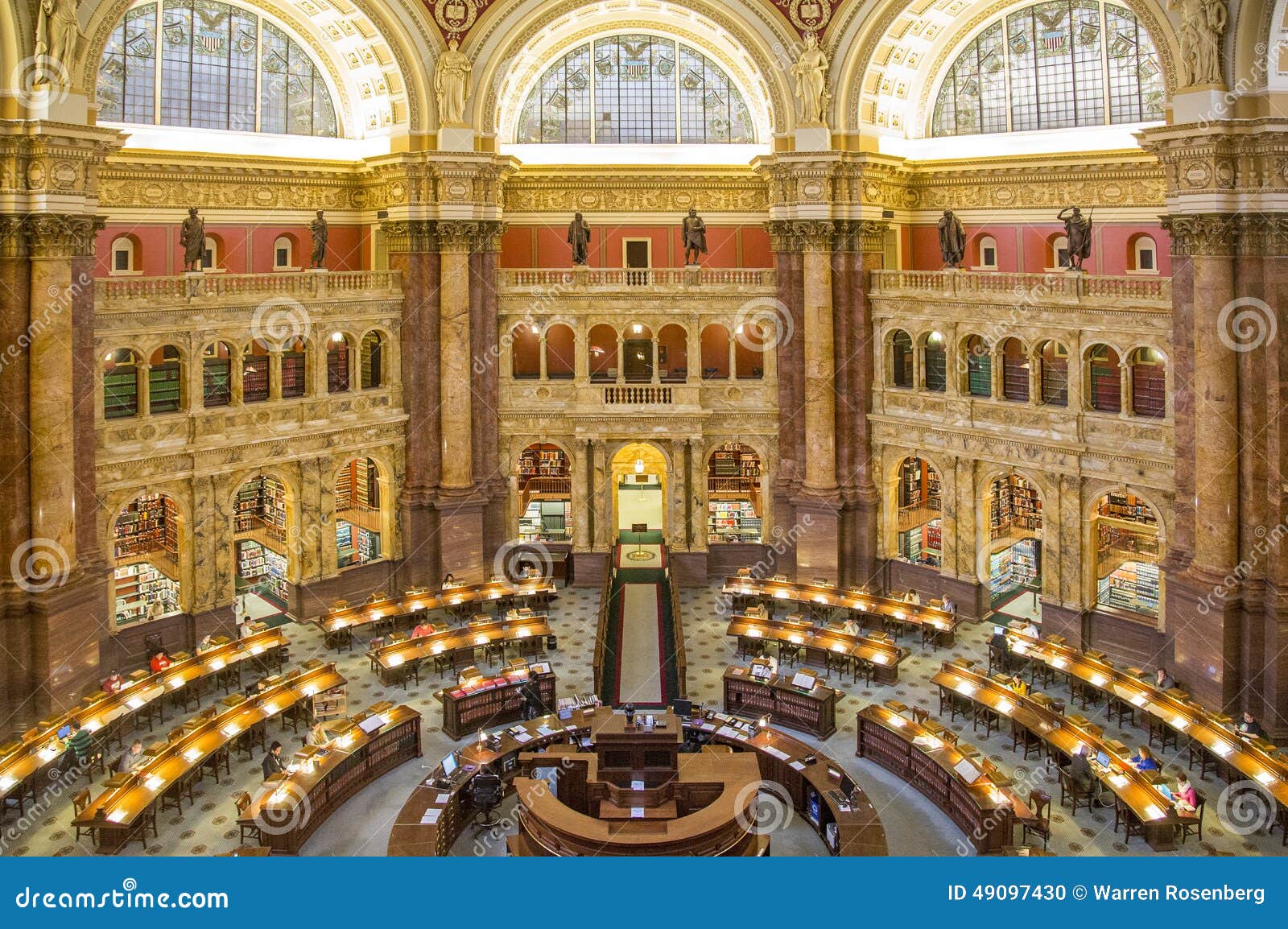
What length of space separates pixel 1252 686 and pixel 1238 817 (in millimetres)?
5040

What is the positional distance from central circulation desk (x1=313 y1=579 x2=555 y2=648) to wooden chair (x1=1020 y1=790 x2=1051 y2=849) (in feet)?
54.2

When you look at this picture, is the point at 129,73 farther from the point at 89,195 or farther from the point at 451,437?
Result: the point at 451,437

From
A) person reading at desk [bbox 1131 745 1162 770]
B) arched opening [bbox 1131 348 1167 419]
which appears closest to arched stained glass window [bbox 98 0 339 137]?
arched opening [bbox 1131 348 1167 419]

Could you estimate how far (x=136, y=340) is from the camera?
96.0 ft

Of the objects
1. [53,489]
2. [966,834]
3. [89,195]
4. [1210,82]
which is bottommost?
[966,834]

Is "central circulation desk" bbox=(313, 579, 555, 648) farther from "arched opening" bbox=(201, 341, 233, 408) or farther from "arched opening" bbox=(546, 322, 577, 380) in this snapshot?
"arched opening" bbox=(546, 322, 577, 380)

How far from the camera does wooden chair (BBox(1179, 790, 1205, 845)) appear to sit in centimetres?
2042

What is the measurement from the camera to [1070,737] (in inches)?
928

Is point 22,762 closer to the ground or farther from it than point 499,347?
closer to the ground

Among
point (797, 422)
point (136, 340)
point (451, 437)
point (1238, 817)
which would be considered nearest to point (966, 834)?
point (1238, 817)

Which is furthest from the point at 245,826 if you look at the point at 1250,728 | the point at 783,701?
the point at 1250,728

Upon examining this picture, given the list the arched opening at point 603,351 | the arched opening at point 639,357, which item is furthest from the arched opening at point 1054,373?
the arched opening at point 603,351

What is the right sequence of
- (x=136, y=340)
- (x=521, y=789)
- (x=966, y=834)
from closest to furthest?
(x=521, y=789) < (x=966, y=834) < (x=136, y=340)

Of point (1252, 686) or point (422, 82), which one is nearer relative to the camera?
point (1252, 686)
